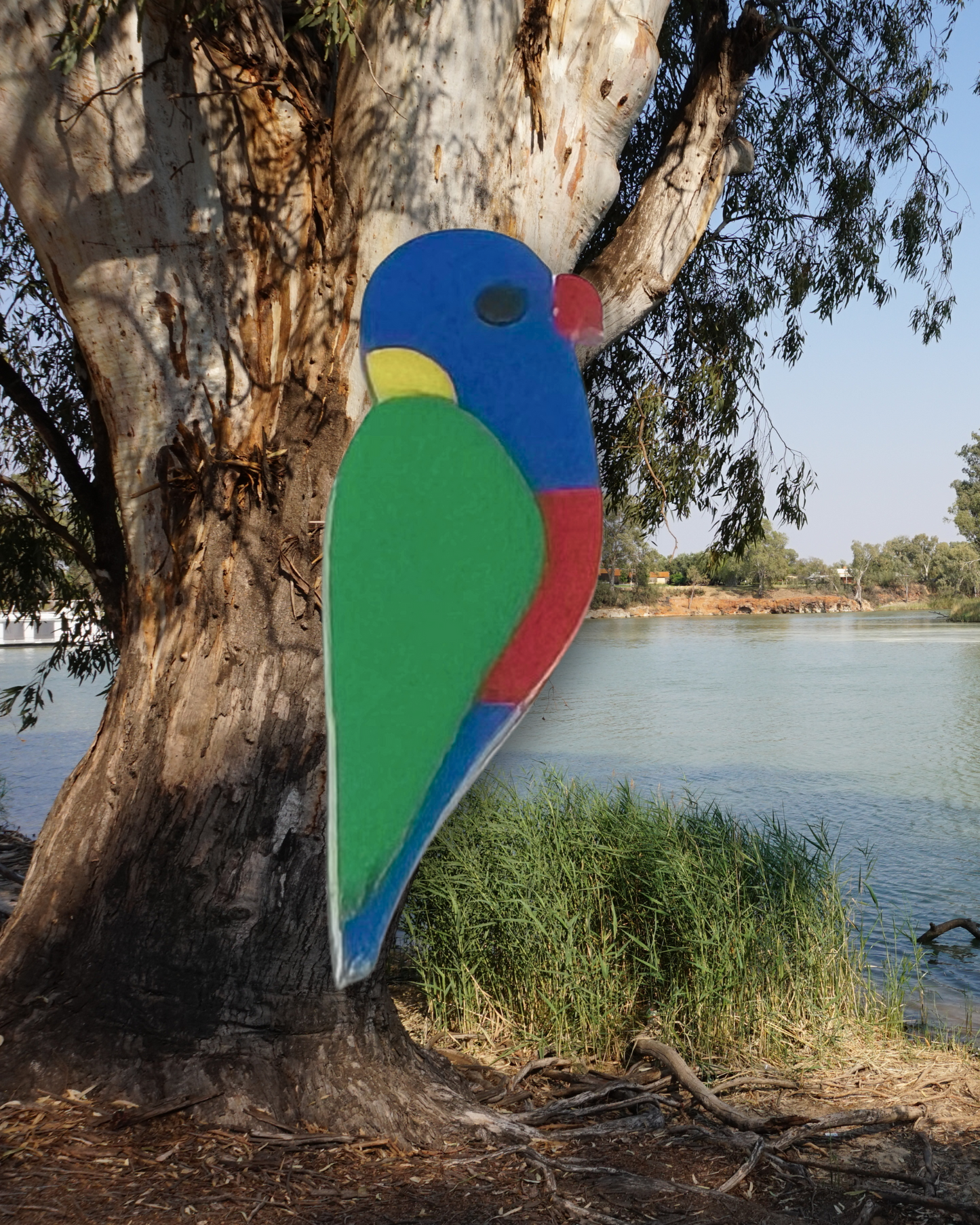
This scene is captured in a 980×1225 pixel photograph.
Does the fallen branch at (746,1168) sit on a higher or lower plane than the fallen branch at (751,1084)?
higher

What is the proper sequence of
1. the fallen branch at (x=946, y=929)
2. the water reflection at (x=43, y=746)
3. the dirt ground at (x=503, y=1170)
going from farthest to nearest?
1. the water reflection at (x=43, y=746)
2. the fallen branch at (x=946, y=929)
3. the dirt ground at (x=503, y=1170)

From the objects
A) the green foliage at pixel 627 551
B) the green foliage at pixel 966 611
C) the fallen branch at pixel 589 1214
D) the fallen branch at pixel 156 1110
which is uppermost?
the green foliage at pixel 627 551

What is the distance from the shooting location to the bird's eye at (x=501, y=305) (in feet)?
7.77

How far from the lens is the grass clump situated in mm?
3508

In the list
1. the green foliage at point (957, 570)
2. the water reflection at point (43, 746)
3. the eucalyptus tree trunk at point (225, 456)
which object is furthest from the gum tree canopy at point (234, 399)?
the green foliage at point (957, 570)

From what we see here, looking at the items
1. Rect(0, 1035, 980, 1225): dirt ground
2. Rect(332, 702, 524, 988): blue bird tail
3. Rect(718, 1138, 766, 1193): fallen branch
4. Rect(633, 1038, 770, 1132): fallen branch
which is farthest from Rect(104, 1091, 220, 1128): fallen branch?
Rect(633, 1038, 770, 1132): fallen branch

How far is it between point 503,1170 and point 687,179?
2.75 m

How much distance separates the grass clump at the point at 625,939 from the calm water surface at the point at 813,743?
41 cm

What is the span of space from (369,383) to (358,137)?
628 mm

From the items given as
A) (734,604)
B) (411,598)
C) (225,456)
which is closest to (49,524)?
(225,456)

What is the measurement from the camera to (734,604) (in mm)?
22875

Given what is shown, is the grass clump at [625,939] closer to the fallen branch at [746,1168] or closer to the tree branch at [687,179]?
the fallen branch at [746,1168]

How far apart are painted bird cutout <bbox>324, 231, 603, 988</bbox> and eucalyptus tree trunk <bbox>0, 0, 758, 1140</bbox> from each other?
11 centimetres

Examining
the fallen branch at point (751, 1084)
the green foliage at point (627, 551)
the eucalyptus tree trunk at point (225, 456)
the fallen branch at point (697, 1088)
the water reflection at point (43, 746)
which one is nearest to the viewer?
the eucalyptus tree trunk at point (225, 456)
